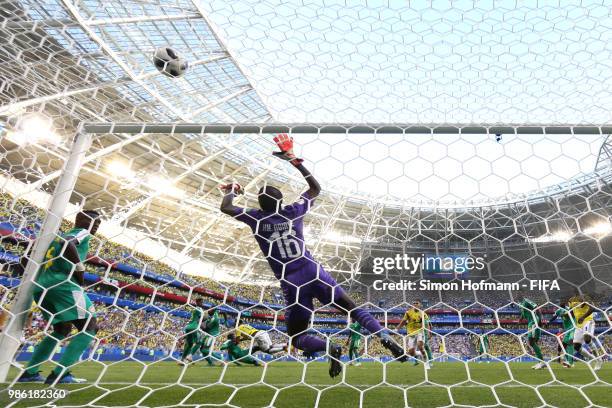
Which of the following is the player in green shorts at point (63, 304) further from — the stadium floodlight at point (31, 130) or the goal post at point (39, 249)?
the stadium floodlight at point (31, 130)

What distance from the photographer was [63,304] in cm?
219

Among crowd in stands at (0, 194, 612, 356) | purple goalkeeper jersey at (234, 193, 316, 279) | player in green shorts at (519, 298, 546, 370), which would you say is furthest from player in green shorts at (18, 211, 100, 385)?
player in green shorts at (519, 298, 546, 370)

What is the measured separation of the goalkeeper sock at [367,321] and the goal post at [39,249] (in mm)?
1877

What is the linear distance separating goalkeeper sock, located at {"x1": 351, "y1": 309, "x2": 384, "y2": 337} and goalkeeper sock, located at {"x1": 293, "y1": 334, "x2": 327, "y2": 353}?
0.25 m

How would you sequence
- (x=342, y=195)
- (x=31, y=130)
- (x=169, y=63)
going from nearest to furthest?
(x=31, y=130) < (x=342, y=195) < (x=169, y=63)

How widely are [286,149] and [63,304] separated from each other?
1659 mm

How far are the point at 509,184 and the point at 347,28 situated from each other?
2.85 meters

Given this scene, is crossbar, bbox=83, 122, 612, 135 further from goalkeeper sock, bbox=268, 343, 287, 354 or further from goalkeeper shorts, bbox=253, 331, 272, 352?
goalkeeper shorts, bbox=253, 331, 272, 352

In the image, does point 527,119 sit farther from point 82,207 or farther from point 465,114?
point 82,207

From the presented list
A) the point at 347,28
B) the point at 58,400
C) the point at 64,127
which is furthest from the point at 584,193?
the point at 64,127

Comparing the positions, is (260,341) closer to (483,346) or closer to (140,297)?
(483,346)

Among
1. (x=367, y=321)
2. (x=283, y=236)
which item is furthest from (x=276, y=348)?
(x=283, y=236)

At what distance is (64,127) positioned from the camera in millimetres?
2932

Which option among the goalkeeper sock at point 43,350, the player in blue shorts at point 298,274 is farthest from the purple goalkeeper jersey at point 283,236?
the goalkeeper sock at point 43,350
